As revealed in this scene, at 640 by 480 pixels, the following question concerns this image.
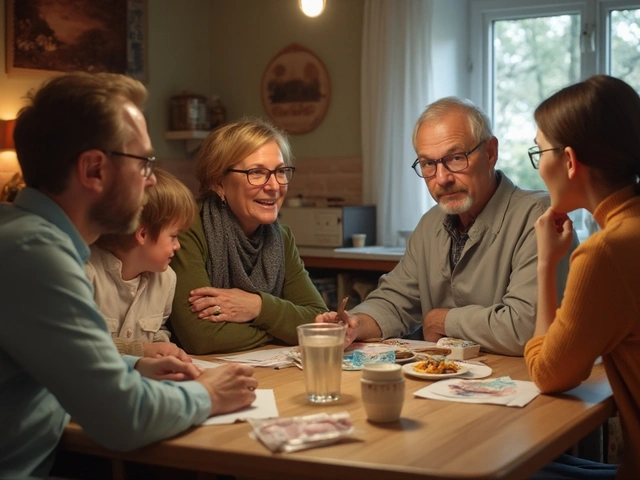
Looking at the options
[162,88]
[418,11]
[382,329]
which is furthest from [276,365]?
[162,88]

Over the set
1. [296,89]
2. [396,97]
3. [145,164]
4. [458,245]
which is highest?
[296,89]

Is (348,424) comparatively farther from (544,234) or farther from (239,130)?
(239,130)

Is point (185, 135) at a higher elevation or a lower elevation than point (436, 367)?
higher

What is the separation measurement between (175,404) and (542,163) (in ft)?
2.98

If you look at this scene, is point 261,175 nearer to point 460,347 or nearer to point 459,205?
point 459,205

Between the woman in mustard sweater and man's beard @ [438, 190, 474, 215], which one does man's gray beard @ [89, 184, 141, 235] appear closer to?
the woman in mustard sweater

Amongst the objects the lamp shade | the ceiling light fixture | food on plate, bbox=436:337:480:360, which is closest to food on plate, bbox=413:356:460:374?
food on plate, bbox=436:337:480:360

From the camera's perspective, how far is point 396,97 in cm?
483

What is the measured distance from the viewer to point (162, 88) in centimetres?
530

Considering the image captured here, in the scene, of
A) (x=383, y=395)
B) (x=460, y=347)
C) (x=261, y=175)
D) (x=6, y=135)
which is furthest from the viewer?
(x=6, y=135)

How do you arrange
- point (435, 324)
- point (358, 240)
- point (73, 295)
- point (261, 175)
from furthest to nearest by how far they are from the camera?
point (358, 240) → point (261, 175) → point (435, 324) → point (73, 295)

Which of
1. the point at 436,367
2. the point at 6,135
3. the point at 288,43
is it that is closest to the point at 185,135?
the point at 288,43

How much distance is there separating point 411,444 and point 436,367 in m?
0.54

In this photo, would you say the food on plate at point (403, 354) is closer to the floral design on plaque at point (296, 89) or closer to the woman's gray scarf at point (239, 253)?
the woman's gray scarf at point (239, 253)
